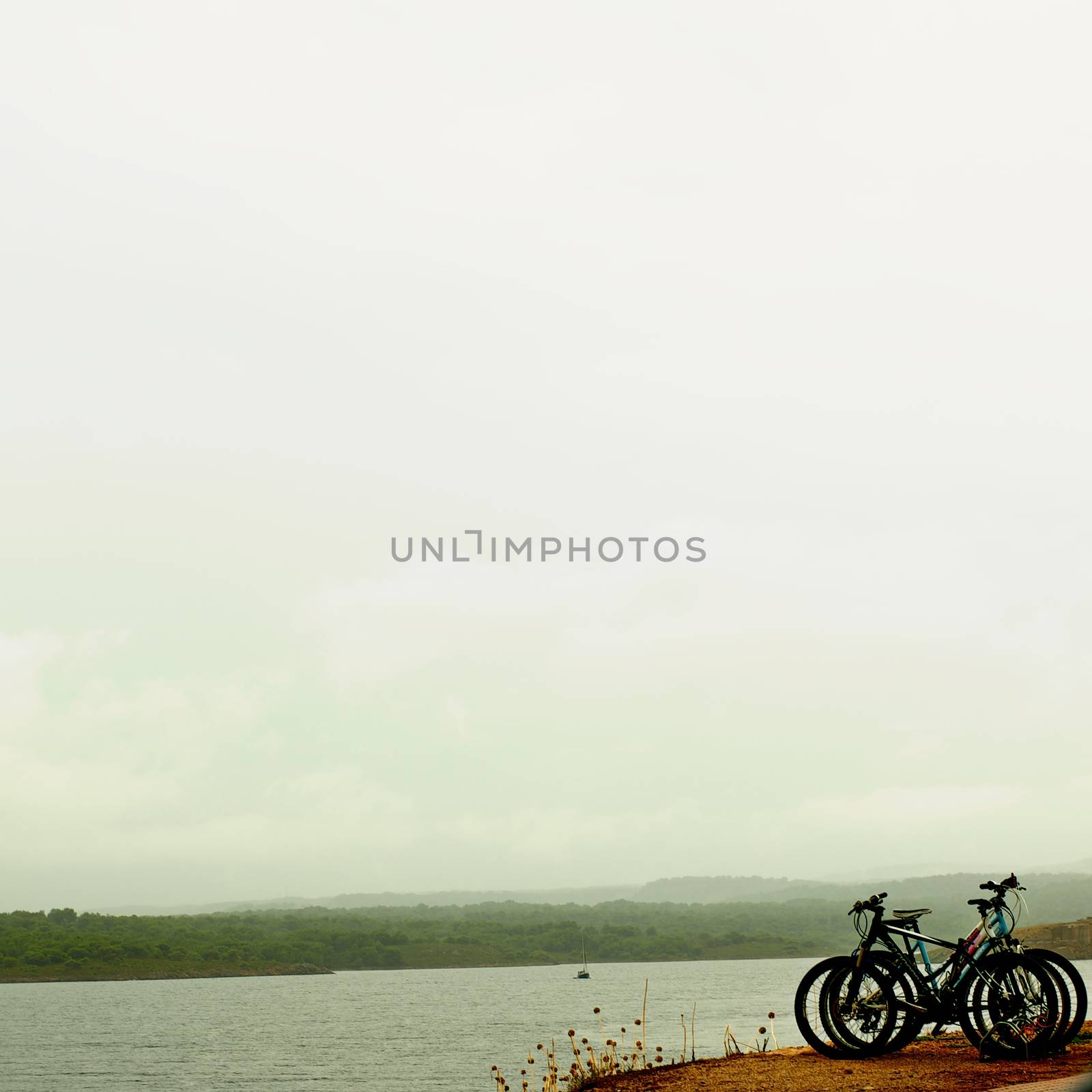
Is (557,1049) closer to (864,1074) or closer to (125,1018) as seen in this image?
(864,1074)

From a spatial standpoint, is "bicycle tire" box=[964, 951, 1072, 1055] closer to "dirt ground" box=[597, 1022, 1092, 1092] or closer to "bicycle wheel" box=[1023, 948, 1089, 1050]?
"bicycle wheel" box=[1023, 948, 1089, 1050]

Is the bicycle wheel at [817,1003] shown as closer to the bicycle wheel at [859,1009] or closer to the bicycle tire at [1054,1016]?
the bicycle wheel at [859,1009]

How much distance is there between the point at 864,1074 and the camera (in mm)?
14617

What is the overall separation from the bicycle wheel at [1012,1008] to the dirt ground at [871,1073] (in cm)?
21

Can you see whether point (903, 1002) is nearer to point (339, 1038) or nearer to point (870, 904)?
point (870, 904)

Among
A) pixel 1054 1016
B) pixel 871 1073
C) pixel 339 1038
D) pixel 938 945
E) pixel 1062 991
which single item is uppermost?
pixel 938 945

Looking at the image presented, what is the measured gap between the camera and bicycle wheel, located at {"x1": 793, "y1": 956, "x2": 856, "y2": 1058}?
1575 cm

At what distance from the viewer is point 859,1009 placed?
15812 millimetres

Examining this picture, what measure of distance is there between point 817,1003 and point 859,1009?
53cm

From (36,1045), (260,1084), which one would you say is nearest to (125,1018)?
(36,1045)

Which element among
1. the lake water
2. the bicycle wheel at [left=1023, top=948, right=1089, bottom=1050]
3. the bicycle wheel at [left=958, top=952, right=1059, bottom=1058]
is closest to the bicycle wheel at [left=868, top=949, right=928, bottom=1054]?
the bicycle wheel at [left=958, top=952, right=1059, bottom=1058]

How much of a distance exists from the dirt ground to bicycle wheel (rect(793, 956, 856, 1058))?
129 millimetres

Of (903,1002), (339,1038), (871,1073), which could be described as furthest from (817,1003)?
(339,1038)

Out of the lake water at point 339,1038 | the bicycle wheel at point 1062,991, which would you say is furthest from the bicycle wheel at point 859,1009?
the lake water at point 339,1038
